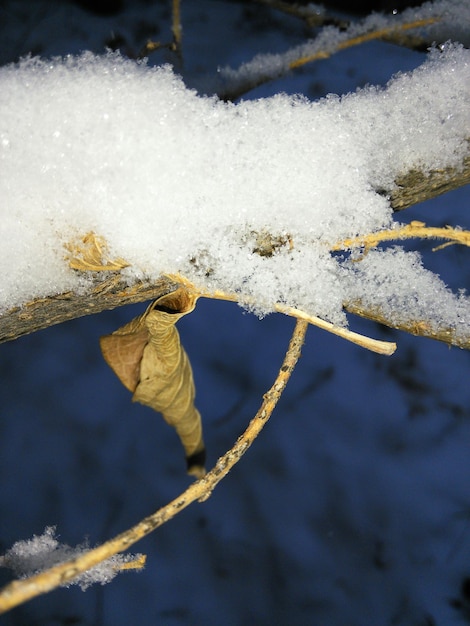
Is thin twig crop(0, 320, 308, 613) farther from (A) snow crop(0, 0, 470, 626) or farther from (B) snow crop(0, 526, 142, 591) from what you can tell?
(A) snow crop(0, 0, 470, 626)

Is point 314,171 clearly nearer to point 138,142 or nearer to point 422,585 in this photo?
point 138,142

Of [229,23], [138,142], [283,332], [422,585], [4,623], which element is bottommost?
[422,585]

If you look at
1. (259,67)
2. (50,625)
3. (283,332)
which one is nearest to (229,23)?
(259,67)

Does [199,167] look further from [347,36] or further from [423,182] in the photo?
[347,36]

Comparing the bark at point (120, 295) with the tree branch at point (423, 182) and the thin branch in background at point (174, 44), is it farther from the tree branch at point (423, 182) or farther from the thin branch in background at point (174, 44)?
the thin branch in background at point (174, 44)

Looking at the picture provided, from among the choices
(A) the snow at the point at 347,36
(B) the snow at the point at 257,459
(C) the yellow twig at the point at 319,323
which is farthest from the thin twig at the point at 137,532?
(B) the snow at the point at 257,459

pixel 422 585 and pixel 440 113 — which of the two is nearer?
pixel 440 113

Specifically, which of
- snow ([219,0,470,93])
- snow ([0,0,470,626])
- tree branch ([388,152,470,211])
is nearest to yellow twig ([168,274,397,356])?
tree branch ([388,152,470,211])

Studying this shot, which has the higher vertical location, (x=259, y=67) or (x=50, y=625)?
(x=259, y=67)
